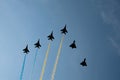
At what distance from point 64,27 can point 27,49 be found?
12102 mm

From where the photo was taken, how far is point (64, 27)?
77.1 metres

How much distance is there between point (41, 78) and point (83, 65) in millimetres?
16209

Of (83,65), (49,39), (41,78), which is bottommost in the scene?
(41,78)

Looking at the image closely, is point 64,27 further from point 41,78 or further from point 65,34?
point 41,78

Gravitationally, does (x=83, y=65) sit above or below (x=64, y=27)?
below

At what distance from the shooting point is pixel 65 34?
7656 cm

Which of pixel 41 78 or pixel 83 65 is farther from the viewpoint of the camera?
pixel 83 65

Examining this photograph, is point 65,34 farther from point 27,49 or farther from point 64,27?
point 27,49

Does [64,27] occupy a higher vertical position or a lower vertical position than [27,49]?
higher

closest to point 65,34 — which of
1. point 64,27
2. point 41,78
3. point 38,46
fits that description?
point 64,27

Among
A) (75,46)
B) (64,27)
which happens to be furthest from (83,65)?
(64,27)

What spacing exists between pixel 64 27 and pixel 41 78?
18.3m

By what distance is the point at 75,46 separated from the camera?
76500mm

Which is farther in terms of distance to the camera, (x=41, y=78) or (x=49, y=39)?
(x=49, y=39)
